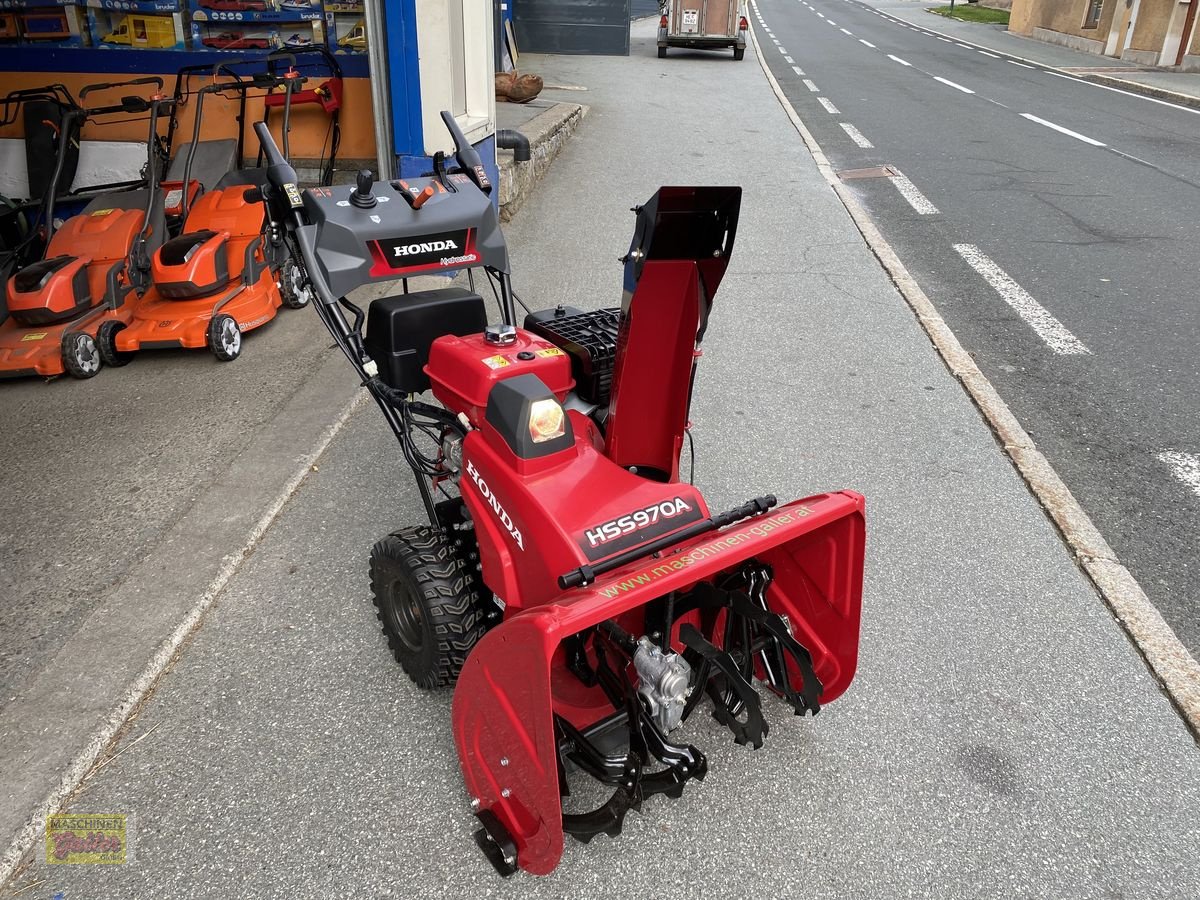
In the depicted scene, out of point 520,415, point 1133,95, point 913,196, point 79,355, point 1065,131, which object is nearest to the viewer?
point 520,415

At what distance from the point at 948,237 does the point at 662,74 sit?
12.0 metres

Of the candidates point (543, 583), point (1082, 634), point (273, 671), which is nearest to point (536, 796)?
point (543, 583)

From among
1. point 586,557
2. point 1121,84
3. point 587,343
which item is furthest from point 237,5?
point 1121,84

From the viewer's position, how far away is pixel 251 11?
7336mm

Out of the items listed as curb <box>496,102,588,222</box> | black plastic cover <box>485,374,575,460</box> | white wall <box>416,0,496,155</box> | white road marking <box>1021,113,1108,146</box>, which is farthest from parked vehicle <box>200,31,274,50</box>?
white road marking <box>1021,113,1108,146</box>

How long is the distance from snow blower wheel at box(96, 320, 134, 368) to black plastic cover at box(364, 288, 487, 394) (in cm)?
286

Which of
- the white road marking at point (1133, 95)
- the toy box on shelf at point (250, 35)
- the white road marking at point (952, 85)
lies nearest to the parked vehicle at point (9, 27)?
the toy box on shelf at point (250, 35)

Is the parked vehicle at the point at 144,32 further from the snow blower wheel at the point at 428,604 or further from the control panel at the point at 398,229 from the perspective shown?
the snow blower wheel at the point at 428,604

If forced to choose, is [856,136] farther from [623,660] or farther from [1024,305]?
[623,660]

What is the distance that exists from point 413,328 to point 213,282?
9.72 ft

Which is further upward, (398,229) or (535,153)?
(398,229)

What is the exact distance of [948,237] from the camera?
26.0 feet

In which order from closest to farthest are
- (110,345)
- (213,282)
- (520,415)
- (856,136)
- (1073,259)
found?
(520,415) → (110,345) → (213,282) → (1073,259) → (856,136)

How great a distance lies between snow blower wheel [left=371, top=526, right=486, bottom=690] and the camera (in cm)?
255
